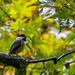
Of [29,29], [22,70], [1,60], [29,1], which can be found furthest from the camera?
[29,1]

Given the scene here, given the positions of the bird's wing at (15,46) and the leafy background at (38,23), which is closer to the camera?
the leafy background at (38,23)

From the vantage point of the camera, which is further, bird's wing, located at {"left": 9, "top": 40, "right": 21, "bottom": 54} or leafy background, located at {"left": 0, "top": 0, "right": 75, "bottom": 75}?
bird's wing, located at {"left": 9, "top": 40, "right": 21, "bottom": 54}

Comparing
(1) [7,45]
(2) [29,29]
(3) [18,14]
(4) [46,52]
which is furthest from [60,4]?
(4) [46,52]

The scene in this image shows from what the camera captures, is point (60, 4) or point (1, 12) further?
point (1, 12)

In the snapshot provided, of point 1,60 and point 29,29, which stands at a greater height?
point 29,29

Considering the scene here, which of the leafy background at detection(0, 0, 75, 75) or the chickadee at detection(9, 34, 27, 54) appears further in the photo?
the chickadee at detection(9, 34, 27, 54)

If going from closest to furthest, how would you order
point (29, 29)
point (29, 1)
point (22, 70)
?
point (22, 70) < point (29, 29) < point (29, 1)

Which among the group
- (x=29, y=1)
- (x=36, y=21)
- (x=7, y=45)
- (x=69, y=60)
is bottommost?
(x=69, y=60)

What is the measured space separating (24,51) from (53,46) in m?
0.33

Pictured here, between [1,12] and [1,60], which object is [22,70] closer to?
[1,60]

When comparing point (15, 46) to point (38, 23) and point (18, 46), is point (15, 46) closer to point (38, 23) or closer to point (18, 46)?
point (18, 46)

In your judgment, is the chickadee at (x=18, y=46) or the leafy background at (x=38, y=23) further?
the chickadee at (x=18, y=46)

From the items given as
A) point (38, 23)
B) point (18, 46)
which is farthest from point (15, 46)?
point (38, 23)

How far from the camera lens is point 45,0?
632mm
